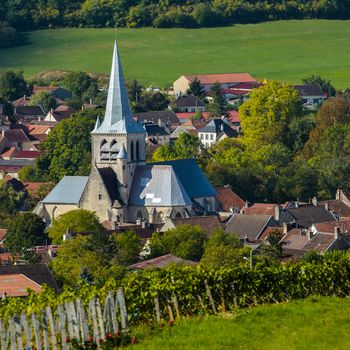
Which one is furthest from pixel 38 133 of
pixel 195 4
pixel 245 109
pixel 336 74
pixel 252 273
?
pixel 252 273

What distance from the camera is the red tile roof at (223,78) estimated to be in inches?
6048

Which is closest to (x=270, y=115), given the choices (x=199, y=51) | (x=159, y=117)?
(x=159, y=117)

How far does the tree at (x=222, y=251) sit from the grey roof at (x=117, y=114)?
43.6ft

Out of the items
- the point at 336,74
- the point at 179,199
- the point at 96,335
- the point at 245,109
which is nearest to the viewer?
the point at 96,335

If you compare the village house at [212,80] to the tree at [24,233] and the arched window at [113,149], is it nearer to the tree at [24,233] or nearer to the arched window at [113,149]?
the arched window at [113,149]

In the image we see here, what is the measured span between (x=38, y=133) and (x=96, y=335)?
96422 millimetres

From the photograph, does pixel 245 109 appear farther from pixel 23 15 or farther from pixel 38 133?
pixel 23 15

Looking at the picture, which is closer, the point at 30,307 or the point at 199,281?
the point at 30,307

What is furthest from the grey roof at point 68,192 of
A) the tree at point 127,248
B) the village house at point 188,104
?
the village house at point 188,104

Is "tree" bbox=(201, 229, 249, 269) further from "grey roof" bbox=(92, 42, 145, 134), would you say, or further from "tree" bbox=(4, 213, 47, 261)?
"grey roof" bbox=(92, 42, 145, 134)

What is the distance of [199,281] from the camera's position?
100ft

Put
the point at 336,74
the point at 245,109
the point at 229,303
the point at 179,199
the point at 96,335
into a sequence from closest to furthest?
the point at 96,335
the point at 229,303
the point at 179,199
the point at 245,109
the point at 336,74

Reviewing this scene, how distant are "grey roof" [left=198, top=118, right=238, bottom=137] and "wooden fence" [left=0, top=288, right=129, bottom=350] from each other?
300 feet

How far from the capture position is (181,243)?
6322 centimetres
